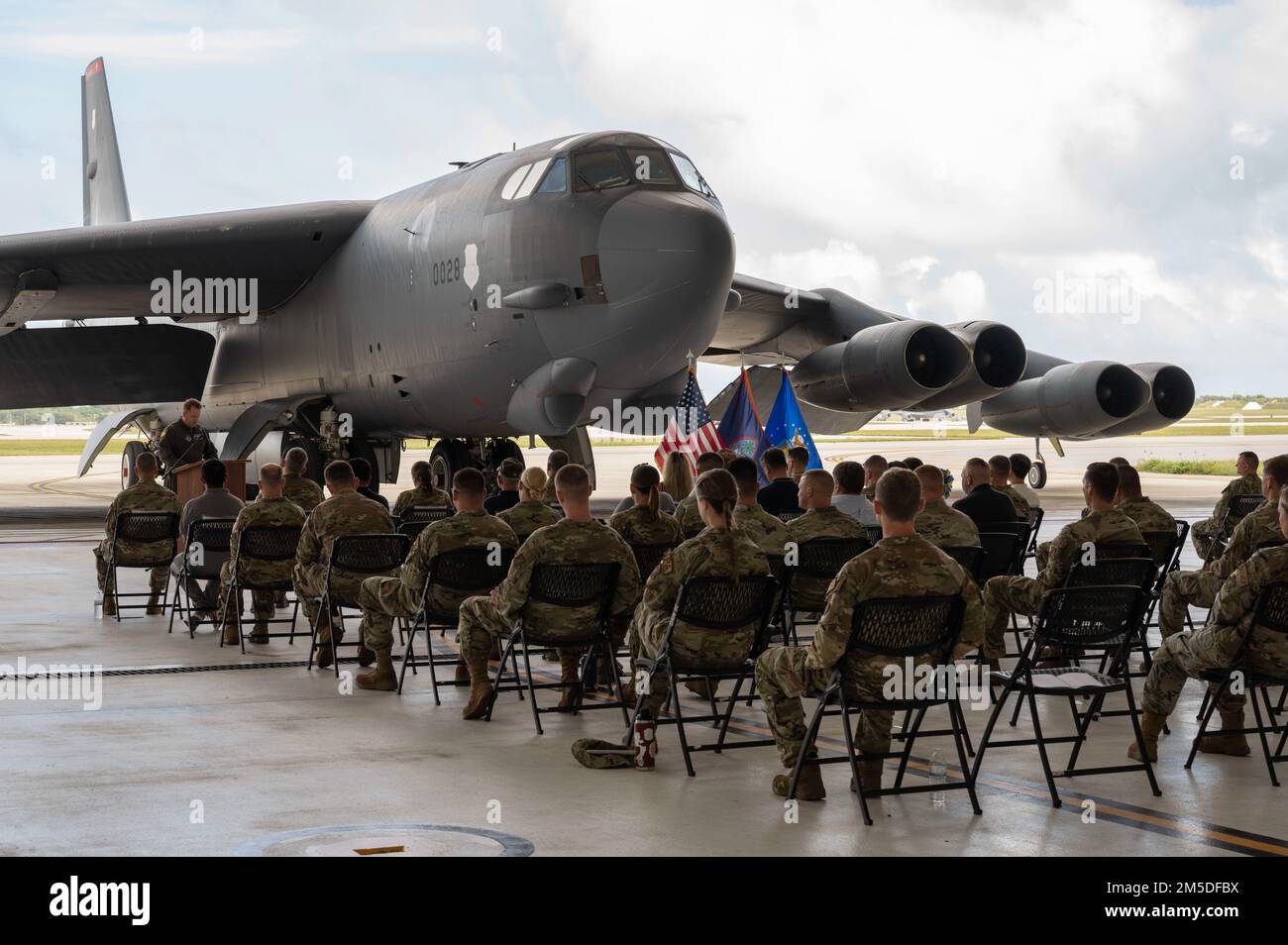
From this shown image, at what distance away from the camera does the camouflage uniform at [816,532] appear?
8.77m

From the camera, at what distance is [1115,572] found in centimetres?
768

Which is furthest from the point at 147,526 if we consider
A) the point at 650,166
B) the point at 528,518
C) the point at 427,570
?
the point at 650,166

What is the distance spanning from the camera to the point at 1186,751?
23.6 ft

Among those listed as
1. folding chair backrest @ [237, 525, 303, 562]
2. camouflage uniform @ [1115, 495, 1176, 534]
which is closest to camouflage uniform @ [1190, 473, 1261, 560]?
camouflage uniform @ [1115, 495, 1176, 534]

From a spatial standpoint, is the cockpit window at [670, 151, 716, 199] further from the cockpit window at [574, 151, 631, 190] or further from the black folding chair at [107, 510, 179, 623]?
the black folding chair at [107, 510, 179, 623]

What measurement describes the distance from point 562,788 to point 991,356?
15.3 metres

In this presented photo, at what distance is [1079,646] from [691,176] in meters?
9.14

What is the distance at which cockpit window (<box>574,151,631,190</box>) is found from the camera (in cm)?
1467

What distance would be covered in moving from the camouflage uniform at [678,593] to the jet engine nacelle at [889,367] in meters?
13.0

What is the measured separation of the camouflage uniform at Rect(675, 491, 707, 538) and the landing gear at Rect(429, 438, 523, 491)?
1051 centimetres

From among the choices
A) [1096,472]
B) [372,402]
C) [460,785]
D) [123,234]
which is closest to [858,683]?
[460,785]

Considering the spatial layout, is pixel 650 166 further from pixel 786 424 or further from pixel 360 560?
pixel 360 560

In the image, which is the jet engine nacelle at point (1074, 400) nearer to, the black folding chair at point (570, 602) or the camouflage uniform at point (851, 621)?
the black folding chair at point (570, 602)

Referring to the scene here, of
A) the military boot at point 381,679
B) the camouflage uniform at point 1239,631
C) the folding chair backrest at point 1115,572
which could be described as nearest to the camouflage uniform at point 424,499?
the military boot at point 381,679
